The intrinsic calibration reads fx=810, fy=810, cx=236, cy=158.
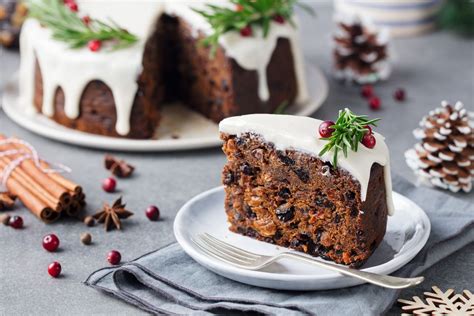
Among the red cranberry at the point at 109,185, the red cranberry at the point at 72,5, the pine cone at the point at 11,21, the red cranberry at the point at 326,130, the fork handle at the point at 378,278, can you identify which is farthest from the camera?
the pine cone at the point at 11,21

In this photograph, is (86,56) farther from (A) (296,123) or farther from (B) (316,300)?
(B) (316,300)

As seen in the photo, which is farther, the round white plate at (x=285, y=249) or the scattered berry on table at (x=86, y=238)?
the scattered berry on table at (x=86, y=238)

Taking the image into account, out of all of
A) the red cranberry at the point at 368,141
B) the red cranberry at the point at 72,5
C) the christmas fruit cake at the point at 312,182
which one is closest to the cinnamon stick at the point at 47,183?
the christmas fruit cake at the point at 312,182

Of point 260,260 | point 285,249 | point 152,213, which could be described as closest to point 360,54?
point 152,213

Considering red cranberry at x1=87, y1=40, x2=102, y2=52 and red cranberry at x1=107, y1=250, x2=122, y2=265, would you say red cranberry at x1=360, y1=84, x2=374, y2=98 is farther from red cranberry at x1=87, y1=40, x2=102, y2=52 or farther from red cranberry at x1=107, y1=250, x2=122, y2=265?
red cranberry at x1=107, y1=250, x2=122, y2=265

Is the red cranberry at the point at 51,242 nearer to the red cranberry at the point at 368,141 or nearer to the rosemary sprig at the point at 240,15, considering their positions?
the red cranberry at the point at 368,141

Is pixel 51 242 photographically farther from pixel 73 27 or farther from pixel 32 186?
pixel 73 27

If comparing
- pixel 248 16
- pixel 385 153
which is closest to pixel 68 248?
pixel 385 153
